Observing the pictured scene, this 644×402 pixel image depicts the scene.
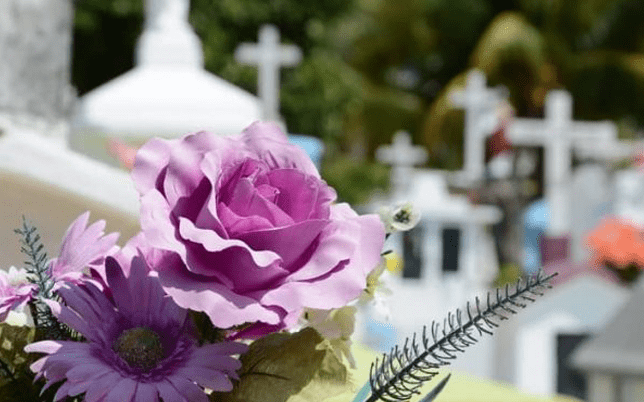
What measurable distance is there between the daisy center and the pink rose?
7cm

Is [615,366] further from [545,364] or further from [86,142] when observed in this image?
[545,364]

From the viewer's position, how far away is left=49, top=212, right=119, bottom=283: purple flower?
1388mm

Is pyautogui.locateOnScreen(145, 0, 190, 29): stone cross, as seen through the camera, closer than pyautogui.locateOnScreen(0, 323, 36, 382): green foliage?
No

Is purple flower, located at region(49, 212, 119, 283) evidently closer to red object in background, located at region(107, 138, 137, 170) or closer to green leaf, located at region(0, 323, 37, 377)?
green leaf, located at region(0, 323, 37, 377)

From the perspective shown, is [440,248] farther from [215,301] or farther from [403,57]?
[403,57]

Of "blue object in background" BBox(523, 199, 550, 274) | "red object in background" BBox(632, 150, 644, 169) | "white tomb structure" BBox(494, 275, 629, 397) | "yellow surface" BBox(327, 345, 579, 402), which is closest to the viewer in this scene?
"yellow surface" BBox(327, 345, 579, 402)

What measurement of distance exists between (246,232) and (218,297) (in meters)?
0.07

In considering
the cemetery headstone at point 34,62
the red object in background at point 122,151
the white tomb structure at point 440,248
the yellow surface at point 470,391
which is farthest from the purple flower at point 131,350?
the white tomb structure at point 440,248

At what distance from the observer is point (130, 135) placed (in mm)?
3771

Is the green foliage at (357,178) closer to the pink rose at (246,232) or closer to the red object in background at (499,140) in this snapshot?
the red object in background at (499,140)

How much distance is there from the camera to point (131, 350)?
1264mm

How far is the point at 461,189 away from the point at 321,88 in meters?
2.33

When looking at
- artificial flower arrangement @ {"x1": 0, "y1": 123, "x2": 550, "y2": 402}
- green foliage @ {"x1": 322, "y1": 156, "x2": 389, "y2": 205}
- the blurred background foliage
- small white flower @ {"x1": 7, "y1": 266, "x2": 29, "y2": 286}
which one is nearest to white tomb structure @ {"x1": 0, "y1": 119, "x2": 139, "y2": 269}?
small white flower @ {"x1": 7, "y1": 266, "x2": 29, "y2": 286}

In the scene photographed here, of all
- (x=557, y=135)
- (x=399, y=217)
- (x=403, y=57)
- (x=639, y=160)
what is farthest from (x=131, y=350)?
(x=403, y=57)
